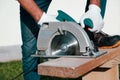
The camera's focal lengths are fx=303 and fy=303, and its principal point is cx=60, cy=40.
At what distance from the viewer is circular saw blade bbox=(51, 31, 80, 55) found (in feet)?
4.96

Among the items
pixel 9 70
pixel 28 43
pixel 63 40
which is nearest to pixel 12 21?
pixel 9 70

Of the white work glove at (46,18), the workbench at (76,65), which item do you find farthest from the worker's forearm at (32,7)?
the workbench at (76,65)

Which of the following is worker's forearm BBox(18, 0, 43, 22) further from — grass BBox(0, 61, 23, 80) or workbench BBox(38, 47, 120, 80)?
grass BBox(0, 61, 23, 80)

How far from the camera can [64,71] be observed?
4.04ft

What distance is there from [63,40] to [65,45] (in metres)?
0.03

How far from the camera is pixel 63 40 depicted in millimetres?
1557

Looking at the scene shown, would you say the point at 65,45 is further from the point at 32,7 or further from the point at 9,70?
the point at 9,70

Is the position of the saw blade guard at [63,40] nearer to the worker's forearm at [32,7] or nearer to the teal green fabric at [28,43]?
the worker's forearm at [32,7]

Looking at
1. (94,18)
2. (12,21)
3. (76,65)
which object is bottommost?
(76,65)

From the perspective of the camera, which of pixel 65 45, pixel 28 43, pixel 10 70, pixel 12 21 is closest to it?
pixel 65 45

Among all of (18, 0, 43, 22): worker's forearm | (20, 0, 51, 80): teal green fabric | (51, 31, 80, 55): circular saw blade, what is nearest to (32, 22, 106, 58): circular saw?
(51, 31, 80, 55): circular saw blade

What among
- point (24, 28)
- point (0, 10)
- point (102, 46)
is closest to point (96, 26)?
point (102, 46)

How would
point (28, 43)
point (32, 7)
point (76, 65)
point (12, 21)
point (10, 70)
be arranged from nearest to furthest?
point (76, 65) → point (32, 7) → point (28, 43) → point (10, 70) → point (12, 21)

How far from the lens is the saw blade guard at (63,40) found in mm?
1476
